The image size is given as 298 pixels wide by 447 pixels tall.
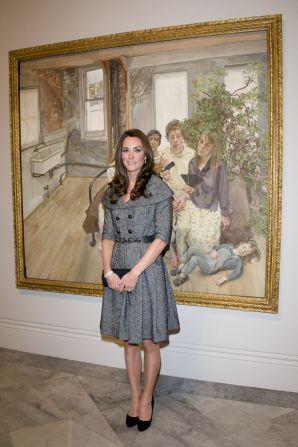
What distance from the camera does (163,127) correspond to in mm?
2680

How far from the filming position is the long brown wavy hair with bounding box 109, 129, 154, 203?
2.20 metres

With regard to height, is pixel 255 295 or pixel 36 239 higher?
pixel 36 239

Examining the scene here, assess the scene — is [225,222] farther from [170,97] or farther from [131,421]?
[131,421]

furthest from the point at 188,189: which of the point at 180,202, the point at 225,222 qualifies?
the point at 225,222

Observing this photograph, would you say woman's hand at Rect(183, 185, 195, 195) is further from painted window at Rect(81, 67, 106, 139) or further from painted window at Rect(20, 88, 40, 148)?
painted window at Rect(20, 88, 40, 148)

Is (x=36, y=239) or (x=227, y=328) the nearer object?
(x=227, y=328)

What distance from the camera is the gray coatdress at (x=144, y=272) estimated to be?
2174mm

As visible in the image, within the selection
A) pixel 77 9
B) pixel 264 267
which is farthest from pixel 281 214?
pixel 77 9

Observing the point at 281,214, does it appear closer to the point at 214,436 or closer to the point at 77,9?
the point at 214,436

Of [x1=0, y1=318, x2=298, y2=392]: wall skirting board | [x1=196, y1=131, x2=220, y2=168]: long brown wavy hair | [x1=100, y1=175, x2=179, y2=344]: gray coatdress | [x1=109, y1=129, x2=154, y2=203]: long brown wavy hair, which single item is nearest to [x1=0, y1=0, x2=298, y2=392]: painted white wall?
[x1=0, y1=318, x2=298, y2=392]: wall skirting board

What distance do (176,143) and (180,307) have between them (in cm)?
122

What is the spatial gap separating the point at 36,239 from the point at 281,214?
1.96 m

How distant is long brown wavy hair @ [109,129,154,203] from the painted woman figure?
0.48m

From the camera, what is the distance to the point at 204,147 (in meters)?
2.60
